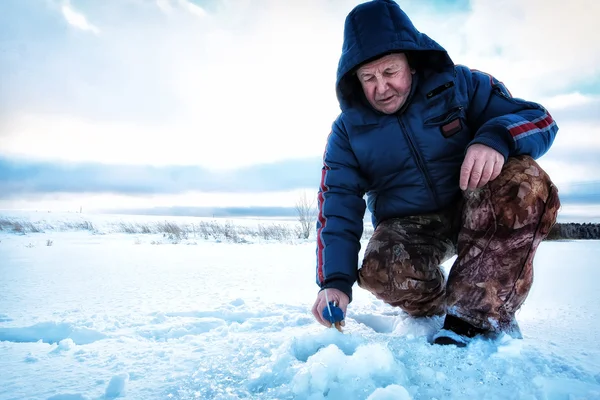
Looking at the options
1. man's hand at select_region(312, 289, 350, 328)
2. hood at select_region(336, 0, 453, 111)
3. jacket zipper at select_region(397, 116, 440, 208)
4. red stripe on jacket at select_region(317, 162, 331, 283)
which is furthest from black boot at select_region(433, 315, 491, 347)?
hood at select_region(336, 0, 453, 111)

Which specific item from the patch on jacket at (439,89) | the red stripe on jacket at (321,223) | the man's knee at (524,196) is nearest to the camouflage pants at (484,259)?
the man's knee at (524,196)

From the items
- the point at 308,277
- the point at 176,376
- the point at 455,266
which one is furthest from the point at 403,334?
the point at 308,277

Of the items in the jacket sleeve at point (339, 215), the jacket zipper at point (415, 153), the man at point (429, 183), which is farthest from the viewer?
the jacket zipper at point (415, 153)

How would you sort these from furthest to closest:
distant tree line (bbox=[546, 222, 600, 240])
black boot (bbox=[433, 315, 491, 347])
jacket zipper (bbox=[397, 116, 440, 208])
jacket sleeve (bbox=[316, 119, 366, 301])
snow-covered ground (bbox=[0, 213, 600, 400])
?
distant tree line (bbox=[546, 222, 600, 240]) → jacket zipper (bbox=[397, 116, 440, 208]) → jacket sleeve (bbox=[316, 119, 366, 301]) → black boot (bbox=[433, 315, 491, 347]) → snow-covered ground (bbox=[0, 213, 600, 400])

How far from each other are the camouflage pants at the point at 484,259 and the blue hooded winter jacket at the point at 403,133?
13 cm

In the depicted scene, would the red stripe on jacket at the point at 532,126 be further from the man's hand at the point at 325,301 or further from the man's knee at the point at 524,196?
the man's hand at the point at 325,301

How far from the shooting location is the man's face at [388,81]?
4.75 feet

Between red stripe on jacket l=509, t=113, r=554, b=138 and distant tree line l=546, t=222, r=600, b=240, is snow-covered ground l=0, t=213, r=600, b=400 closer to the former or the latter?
red stripe on jacket l=509, t=113, r=554, b=138

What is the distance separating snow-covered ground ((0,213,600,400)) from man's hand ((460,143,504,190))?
→ 559 mm

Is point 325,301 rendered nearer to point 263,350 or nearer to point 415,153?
point 263,350

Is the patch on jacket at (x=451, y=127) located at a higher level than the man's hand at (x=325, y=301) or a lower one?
higher

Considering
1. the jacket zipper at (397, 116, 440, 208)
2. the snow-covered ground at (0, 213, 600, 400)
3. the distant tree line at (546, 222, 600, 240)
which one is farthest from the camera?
the distant tree line at (546, 222, 600, 240)

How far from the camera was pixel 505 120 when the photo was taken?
1.28m

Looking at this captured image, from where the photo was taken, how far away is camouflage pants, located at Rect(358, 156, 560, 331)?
1.20 metres
